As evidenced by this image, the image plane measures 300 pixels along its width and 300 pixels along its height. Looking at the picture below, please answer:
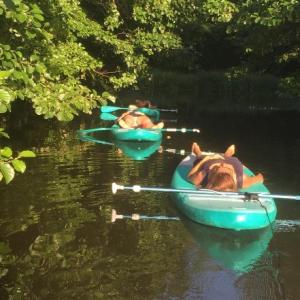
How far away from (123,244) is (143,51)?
1423 centimetres

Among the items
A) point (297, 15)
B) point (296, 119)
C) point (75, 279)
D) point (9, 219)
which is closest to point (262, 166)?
point (297, 15)

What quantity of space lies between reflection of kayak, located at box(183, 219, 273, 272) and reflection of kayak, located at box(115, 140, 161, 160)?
5.64 metres

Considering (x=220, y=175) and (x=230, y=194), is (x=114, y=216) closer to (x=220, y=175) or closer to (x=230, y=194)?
(x=220, y=175)

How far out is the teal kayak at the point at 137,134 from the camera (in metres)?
14.6

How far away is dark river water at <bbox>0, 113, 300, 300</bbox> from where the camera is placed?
235 inches

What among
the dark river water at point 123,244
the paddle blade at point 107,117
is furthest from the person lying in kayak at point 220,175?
the paddle blade at point 107,117

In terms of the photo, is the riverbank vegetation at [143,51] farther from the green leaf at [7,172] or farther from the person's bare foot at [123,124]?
the person's bare foot at [123,124]

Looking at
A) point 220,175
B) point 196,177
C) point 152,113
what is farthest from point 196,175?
point 152,113

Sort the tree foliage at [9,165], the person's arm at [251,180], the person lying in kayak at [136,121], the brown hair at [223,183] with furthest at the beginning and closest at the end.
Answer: the person lying in kayak at [136,121] < the person's arm at [251,180] < the brown hair at [223,183] < the tree foliage at [9,165]

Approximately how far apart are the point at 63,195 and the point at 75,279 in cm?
345

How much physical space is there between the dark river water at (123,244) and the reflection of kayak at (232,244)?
1 centimetres

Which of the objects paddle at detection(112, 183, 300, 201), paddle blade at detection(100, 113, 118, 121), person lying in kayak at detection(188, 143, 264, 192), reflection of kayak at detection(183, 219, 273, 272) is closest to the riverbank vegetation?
paddle blade at detection(100, 113, 118, 121)

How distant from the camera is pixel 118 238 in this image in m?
7.47

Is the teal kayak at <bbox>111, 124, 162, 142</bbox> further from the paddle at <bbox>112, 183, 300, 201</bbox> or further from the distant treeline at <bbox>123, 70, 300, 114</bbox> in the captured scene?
the distant treeline at <bbox>123, 70, 300, 114</bbox>
